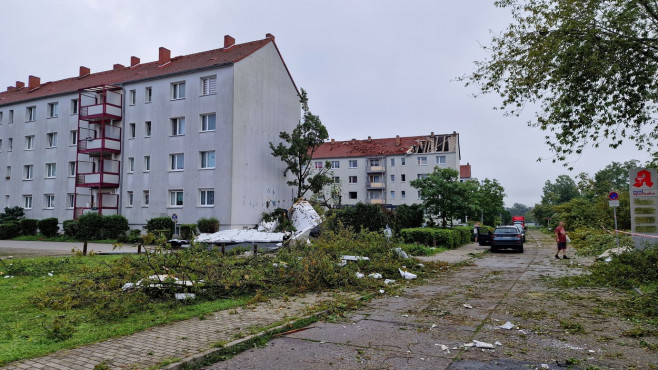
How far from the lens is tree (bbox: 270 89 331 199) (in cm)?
3303

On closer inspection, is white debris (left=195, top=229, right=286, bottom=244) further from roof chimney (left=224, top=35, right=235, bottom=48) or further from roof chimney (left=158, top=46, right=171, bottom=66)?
roof chimney (left=158, top=46, right=171, bottom=66)

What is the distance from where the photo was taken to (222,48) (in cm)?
3519

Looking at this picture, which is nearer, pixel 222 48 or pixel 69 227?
pixel 69 227

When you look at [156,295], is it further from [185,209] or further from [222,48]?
[222,48]

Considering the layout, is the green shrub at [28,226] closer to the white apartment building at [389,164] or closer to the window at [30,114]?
the window at [30,114]

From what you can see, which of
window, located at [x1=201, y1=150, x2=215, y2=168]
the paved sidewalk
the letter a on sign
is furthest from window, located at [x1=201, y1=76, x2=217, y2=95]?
the paved sidewalk

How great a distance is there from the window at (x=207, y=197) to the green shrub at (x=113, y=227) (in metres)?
5.88

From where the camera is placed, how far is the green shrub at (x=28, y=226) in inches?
1362

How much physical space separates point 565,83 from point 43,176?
4013 centimetres

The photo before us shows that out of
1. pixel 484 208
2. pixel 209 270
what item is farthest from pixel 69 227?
pixel 484 208

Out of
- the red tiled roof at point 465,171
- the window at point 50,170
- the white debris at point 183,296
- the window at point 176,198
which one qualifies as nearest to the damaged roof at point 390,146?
the red tiled roof at point 465,171

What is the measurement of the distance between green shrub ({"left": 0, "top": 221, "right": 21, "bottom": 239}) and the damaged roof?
4129 cm

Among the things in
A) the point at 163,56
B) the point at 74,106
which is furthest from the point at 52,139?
the point at 163,56

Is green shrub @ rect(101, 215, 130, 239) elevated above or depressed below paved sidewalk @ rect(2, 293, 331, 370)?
above
